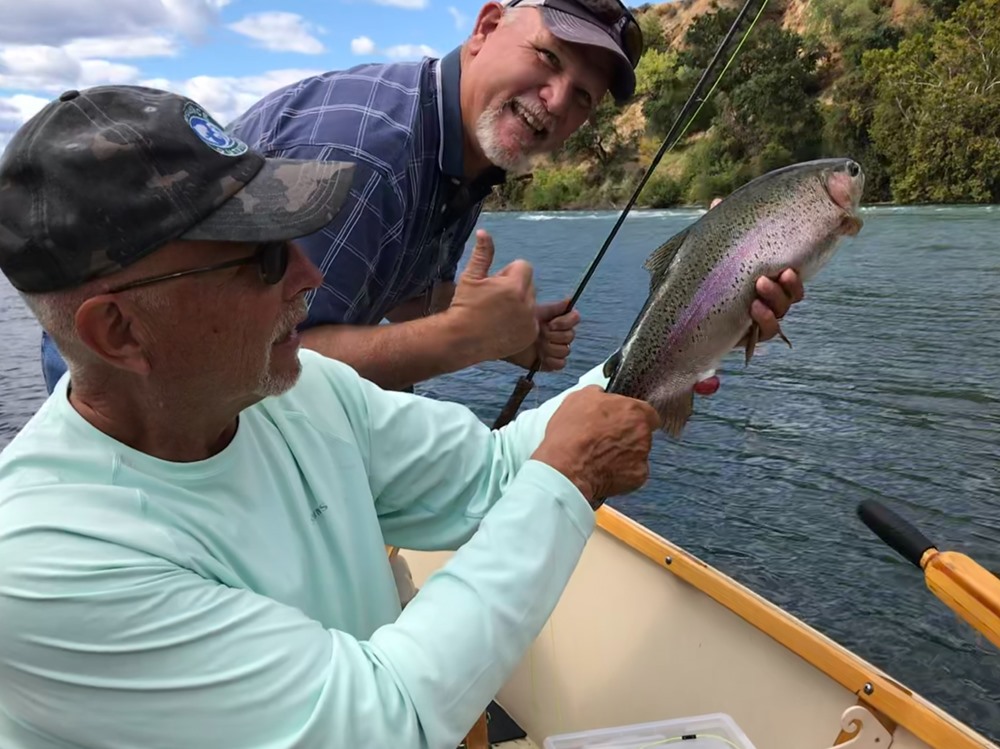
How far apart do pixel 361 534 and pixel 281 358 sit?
1.28 feet

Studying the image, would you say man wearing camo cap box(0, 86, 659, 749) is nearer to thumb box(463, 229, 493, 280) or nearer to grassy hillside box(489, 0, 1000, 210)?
thumb box(463, 229, 493, 280)

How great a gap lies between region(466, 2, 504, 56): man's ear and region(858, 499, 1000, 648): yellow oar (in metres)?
1.83

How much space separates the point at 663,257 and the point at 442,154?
0.73 metres

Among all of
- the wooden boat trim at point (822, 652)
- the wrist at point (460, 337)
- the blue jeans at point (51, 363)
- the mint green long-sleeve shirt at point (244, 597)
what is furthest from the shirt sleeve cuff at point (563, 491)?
the blue jeans at point (51, 363)

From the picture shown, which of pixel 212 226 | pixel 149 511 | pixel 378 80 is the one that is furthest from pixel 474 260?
pixel 149 511

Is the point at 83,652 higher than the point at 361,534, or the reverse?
the point at 83,652

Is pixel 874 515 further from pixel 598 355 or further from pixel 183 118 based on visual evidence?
pixel 598 355

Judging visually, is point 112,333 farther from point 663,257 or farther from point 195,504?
point 663,257

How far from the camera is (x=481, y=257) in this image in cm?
212

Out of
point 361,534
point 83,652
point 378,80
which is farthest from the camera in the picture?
point 378,80

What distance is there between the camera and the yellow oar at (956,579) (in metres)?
1.74

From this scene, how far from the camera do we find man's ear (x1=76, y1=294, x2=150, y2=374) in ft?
4.12

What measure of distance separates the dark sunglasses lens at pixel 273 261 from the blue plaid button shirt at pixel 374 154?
31.4 inches

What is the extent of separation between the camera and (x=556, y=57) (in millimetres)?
2613
